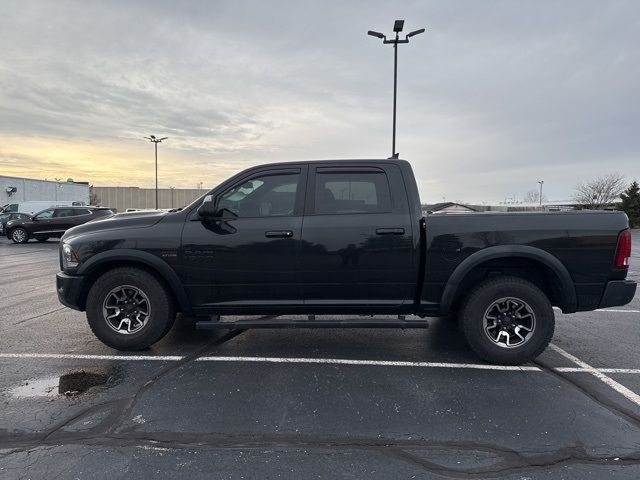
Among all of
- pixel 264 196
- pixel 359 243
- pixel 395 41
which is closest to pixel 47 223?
pixel 395 41

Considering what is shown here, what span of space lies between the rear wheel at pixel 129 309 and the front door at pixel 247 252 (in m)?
0.34

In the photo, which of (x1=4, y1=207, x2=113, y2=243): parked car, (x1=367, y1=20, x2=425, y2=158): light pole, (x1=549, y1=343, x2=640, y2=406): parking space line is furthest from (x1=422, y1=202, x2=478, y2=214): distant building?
(x1=4, y1=207, x2=113, y2=243): parked car

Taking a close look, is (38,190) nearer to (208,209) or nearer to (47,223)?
(47,223)

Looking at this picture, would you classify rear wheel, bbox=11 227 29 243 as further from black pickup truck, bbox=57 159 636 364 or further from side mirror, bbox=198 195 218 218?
side mirror, bbox=198 195 218 218

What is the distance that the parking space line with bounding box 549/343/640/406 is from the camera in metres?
3.55

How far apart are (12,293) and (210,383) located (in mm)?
6041

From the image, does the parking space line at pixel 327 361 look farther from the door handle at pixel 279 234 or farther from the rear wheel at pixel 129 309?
the door handle at pixel 279 234

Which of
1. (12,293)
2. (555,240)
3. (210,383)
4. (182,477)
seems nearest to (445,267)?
(555,240)

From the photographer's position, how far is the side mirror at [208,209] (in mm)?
4176

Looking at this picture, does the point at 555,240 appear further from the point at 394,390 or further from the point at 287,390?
the point at 287,390

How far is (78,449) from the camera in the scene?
2.78 meters

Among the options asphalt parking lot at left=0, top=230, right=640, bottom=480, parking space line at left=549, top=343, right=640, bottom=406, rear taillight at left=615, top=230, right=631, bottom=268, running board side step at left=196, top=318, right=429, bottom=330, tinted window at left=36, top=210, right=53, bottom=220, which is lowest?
asphalt parking lot at left=0, top=230, right=640, bottom=480

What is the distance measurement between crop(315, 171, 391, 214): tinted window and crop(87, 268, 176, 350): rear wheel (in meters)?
1.91

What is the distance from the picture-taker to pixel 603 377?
3.96 metres
